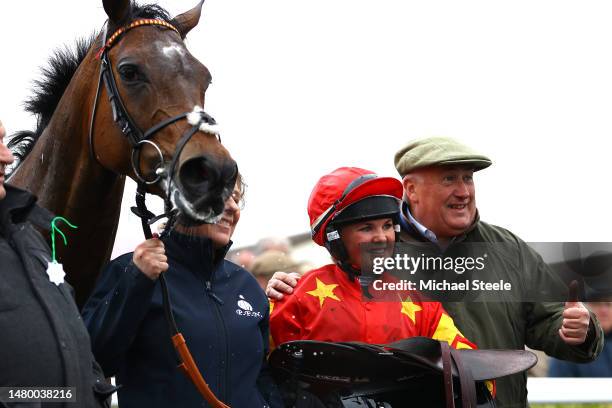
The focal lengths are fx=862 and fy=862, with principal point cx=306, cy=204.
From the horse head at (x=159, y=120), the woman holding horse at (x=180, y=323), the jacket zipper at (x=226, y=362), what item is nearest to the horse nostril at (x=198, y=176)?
the horse head at (x=159, y=120)

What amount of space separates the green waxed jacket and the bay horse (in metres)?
1.18

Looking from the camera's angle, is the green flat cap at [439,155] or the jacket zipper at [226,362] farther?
the green flat cap at [439,155]

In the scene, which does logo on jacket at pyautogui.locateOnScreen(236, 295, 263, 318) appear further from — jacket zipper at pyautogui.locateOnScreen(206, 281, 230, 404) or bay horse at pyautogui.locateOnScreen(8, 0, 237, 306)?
bay horse at pyautogui.locateOnScreen(8, 0, 237, 306)

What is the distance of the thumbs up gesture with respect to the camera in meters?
3.16

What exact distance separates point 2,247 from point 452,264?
6.36ft

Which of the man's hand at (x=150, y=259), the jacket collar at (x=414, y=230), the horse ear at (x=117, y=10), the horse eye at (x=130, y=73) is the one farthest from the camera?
the jacket collar at (x=414, y=230)

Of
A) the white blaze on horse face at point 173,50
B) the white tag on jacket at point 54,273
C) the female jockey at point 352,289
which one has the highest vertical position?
the white blaze on horse face at point 173,50

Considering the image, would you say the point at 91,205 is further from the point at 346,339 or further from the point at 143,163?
the point at 346,339

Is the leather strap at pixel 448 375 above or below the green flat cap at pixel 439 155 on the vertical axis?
below

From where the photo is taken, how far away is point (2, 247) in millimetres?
2145

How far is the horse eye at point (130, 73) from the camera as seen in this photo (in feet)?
9.51

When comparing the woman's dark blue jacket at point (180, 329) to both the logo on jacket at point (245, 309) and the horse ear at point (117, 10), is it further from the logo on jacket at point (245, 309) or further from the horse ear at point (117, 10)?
the horse ear at point (117, 10)

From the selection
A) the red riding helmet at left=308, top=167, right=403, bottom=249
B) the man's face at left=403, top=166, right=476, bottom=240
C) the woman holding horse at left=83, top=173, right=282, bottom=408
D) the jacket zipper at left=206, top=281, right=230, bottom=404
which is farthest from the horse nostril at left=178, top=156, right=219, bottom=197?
the man's face at left=403, top=166, right=476, bottom=240

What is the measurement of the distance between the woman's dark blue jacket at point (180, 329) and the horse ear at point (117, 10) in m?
0.84
